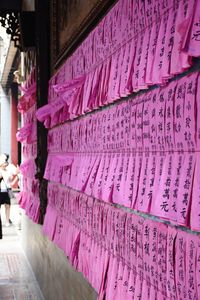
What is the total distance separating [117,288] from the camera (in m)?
2.99

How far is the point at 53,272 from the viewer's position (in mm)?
6242

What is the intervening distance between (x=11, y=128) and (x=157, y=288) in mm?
21735

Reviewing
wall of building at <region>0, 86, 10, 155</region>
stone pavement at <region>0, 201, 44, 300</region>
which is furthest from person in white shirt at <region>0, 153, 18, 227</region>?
wall of building at <region>0, 86, 10, 155</region>

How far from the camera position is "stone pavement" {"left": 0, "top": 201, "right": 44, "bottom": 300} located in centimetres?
721

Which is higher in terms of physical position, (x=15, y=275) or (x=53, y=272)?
(x=53, y=272)

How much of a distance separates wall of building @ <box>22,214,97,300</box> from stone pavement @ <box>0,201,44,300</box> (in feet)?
0.43

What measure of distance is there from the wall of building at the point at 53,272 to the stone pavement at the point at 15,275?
13 cm

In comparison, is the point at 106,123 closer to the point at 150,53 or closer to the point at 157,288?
the point at 150,53

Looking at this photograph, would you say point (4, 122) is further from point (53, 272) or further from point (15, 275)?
point (53, 272)

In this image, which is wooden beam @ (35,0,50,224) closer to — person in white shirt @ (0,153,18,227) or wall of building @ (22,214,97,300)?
wall of building @ (22,214,97,300)

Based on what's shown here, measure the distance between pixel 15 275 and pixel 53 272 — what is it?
92.5 inches

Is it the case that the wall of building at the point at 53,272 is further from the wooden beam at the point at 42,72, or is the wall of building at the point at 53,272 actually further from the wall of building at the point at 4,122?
the wall of building at the point at 4,122

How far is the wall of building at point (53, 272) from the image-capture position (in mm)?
4679

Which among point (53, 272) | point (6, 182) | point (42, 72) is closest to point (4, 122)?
point (6, 182)
